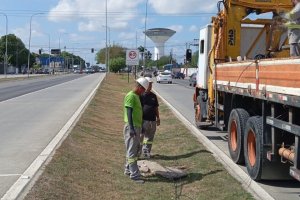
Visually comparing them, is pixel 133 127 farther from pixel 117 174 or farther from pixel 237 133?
pixel 237 133

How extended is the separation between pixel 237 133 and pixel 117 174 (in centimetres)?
242

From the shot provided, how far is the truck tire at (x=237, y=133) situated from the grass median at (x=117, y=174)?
0.43 m

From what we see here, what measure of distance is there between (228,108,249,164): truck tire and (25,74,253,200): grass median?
0.43 m

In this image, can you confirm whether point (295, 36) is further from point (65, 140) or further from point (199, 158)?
point (65, 140)

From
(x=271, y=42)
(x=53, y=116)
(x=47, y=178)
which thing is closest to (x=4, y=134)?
(x=53, y=116)

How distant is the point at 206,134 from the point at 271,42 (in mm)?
3261

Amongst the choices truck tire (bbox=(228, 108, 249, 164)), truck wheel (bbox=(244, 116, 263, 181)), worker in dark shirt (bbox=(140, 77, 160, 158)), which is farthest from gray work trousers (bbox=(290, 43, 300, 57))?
worker in dark shirt (bbox=(140, 77, 160, 158))

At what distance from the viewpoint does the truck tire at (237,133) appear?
9.79m

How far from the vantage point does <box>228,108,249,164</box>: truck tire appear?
32.1ft

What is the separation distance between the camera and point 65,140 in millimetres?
11586

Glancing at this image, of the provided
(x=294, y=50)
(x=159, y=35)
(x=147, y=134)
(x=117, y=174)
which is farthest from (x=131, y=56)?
(x=159, y=35)

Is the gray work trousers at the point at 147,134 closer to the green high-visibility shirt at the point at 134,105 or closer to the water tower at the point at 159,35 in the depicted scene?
the green high-visibility shirt at the point at 134,105

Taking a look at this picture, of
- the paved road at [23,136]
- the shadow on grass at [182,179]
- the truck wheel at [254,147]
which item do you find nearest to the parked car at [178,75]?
the paved road at [23,136]

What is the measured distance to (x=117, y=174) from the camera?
9266 mm
